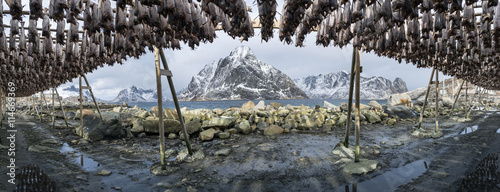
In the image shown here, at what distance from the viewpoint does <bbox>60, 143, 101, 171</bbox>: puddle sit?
8.04 metres

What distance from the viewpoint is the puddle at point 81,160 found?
26.4ft

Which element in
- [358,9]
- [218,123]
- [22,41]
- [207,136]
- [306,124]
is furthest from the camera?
[306,124]

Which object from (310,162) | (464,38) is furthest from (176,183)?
(464,38)

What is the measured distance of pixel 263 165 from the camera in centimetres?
803

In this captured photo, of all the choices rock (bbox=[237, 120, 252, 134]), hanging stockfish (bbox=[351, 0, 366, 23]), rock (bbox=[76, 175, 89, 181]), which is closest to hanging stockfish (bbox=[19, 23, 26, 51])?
rock (bbox=[76, 175, 89, 181])

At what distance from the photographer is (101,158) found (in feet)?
30.1

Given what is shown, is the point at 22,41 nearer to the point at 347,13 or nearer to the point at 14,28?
the point at 14,28

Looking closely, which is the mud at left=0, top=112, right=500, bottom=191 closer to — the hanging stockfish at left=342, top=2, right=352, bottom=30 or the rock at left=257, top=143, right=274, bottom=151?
the rock at left=257, top=143, right=274, bottom=151

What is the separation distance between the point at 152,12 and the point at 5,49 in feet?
12.9

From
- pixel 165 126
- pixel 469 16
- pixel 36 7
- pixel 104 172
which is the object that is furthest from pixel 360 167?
pixel 165 126

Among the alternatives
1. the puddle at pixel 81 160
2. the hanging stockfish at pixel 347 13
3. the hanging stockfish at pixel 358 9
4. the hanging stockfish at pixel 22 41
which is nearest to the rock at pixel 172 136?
the puddle at pixel 81 160

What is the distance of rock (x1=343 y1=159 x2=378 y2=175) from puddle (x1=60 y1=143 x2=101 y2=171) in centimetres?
858

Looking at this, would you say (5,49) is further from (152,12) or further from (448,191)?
(448,191)

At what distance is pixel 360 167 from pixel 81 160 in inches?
406
